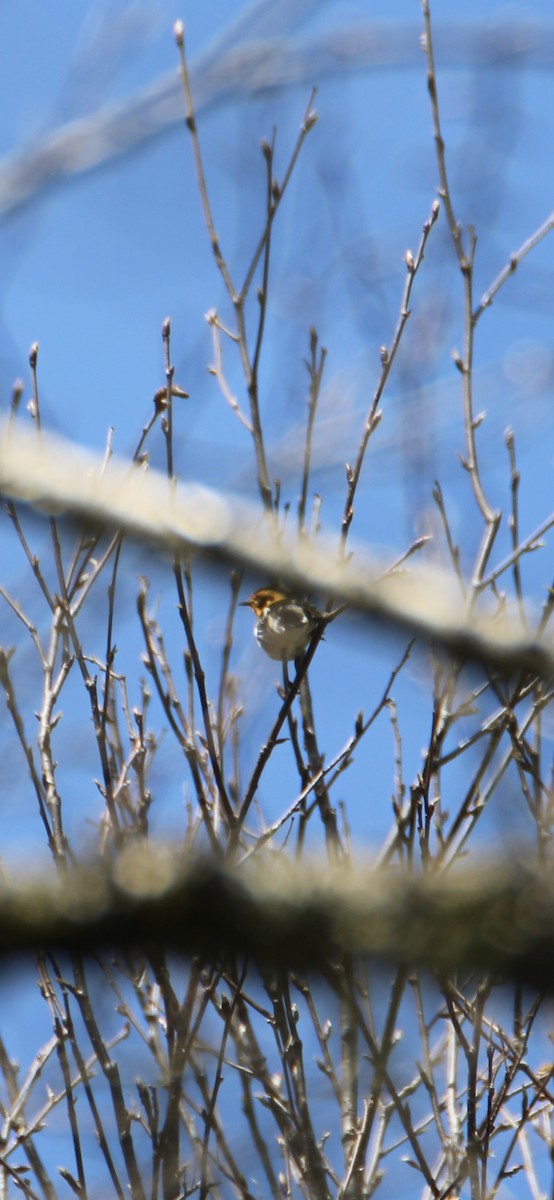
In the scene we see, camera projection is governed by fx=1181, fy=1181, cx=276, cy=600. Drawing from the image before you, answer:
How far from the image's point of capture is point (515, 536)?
3.11m

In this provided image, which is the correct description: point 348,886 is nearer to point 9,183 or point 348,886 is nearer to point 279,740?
point 279,740

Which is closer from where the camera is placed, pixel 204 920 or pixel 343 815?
pixel 204 920

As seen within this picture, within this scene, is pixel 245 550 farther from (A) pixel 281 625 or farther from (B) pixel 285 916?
(A) pixel 281 625

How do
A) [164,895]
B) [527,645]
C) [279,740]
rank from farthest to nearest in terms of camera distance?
[279,740]
[527,645]
[164,895]

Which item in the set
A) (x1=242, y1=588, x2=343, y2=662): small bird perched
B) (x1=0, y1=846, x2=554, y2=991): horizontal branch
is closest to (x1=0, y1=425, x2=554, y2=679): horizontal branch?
(x1=0, y1=846, x2=554, y2=991): horizontal branch

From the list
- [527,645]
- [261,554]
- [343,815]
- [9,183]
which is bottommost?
[527,645]

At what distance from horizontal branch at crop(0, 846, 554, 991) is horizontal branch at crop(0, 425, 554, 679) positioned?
0.28m

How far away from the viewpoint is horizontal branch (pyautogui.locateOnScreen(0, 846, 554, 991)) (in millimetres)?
869

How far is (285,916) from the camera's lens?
34.5 inches

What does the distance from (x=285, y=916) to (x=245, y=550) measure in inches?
17.5

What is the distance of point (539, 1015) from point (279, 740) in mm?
1033

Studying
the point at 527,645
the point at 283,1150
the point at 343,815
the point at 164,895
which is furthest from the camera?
the point at 343,815

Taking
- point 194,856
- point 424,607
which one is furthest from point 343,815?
point 194,856

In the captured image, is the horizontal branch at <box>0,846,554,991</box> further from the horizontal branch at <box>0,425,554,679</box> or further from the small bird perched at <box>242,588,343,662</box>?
the small bird perched at <box>242,588,343,662</box>
